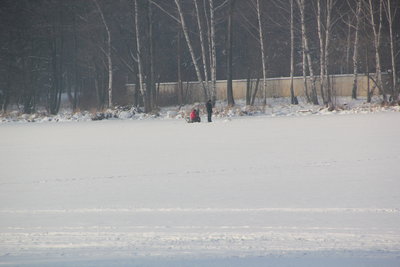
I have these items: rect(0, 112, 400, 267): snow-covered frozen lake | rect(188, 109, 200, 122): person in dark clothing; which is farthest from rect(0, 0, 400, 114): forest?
rect(0, 112, 400, 267): snow-covered frozen lake

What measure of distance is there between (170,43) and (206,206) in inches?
1867

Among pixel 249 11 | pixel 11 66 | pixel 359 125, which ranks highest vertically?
pixel 249 11

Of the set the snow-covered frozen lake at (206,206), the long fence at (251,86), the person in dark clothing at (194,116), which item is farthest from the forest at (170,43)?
the snow-covered frozen lake at (206,206)

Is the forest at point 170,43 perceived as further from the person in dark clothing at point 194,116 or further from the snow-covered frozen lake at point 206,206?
the snow-covered frozen lake at point 206,206

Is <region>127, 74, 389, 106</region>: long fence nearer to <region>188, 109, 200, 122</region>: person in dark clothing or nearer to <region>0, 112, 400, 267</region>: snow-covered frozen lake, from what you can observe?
→ <region>188, 109, 200, 122</region>: person in dark clothing

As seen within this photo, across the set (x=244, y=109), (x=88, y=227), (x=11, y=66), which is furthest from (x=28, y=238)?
(x=11, y=66)

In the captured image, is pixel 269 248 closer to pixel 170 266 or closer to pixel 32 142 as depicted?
pixel 170 266

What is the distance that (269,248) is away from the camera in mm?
6414

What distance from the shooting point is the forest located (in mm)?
37312

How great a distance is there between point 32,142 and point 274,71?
34018 mm

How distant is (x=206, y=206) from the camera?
8.65m

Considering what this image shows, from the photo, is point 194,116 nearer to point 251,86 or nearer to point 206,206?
point 251,86


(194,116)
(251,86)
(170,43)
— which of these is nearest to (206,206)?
(194,116)

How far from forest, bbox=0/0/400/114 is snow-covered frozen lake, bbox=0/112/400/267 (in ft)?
70.1
